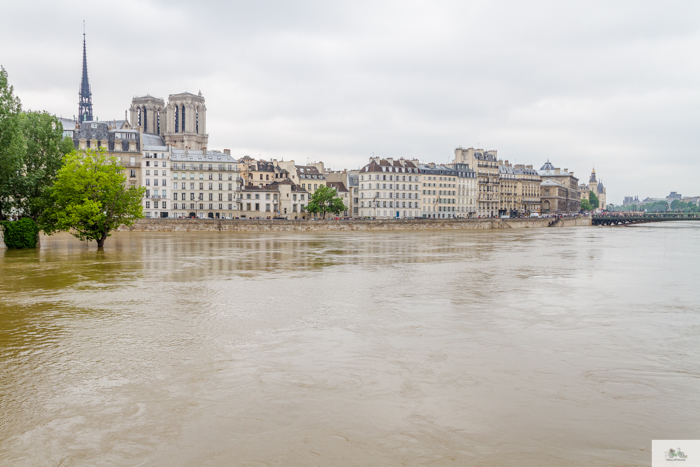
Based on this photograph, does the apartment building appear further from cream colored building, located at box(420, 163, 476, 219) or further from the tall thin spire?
the tall thin spire

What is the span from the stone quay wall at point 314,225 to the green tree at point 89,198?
23.4 m

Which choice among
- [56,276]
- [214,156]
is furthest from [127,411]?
[214,156]

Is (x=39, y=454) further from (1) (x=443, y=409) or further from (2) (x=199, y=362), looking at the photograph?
(1) (x=443, y=409)

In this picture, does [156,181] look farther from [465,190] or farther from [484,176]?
[484,176]

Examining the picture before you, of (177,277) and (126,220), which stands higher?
(126,220)

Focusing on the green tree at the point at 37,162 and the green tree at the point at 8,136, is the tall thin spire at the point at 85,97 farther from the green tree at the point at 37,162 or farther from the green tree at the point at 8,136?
the green tree at the point at 8,136

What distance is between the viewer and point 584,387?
8.85 meters

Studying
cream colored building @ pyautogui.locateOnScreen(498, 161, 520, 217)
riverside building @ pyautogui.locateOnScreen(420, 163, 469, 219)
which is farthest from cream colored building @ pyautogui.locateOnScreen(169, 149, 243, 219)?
cream colored building @ pyautogui.locateOnScreen(498, 161, 520, 217)

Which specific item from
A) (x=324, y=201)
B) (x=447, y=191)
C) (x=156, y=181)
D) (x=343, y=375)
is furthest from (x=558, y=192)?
(x=343, y=375)

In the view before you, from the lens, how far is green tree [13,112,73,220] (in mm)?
37875

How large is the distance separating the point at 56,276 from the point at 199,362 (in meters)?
15.6

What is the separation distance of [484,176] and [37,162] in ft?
331

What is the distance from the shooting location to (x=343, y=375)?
9359 millimetres

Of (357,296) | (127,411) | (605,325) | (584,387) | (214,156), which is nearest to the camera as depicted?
(127,411)
